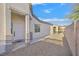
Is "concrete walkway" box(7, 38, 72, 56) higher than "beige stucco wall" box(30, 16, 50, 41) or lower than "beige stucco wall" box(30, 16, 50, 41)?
lower

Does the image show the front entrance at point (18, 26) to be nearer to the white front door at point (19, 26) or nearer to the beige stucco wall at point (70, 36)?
the white front door at point (19, 26)

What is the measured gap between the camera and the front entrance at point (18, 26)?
267 inches

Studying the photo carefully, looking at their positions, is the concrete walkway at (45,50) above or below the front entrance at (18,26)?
below

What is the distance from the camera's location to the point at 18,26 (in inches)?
272

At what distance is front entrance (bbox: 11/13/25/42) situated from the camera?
6793 mm

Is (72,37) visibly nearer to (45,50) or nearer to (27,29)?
(45,50)

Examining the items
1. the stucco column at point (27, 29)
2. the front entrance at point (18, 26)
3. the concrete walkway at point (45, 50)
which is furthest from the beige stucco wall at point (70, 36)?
the front entrance at point (18, 26)

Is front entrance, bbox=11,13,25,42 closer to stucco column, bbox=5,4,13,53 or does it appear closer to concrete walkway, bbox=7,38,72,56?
stucco column, bbox=5,4,13,53

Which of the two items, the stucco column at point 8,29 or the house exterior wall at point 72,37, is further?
the stucco column at point 8,29

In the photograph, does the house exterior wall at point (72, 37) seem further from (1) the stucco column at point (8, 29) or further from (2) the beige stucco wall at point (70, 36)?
(1) the stucco column at point (8, 29)

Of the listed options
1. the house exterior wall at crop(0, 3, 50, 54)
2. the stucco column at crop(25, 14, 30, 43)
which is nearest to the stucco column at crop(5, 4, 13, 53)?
the house exterior wall at crop(0, 3, 50, 54)

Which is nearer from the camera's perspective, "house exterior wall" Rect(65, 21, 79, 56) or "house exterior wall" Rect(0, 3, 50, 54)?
"house exterior wall" Rect(65, 21, 79, 56)

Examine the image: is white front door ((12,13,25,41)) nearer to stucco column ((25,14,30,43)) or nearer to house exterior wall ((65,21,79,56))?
stucco column ((25,14,30,43))

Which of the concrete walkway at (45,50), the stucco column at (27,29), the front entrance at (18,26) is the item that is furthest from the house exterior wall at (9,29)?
the concrete walkway at (45,50)
